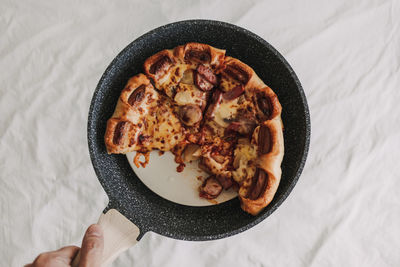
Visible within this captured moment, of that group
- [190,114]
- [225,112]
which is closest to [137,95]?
[190,114]

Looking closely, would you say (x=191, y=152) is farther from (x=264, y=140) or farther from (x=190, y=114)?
(x=264, y=140)

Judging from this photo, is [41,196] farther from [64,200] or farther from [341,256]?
[341,256]

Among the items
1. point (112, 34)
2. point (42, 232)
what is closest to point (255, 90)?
point (112, 34)

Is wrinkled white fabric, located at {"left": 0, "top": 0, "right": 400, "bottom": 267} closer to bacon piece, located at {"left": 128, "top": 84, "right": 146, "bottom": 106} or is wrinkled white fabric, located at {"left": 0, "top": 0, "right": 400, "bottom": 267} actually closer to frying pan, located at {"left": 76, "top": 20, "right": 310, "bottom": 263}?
frying pan, located at {"left": 76, "top": 20, "right": 310, "bottom": 263}

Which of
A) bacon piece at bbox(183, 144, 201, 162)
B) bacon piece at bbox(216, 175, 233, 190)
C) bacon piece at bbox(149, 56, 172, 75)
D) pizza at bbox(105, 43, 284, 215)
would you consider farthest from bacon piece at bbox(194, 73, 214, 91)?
bacon piece at bbox(216, 175, 233, 190)

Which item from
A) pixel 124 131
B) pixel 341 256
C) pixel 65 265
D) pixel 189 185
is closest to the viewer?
pixel 65 265
